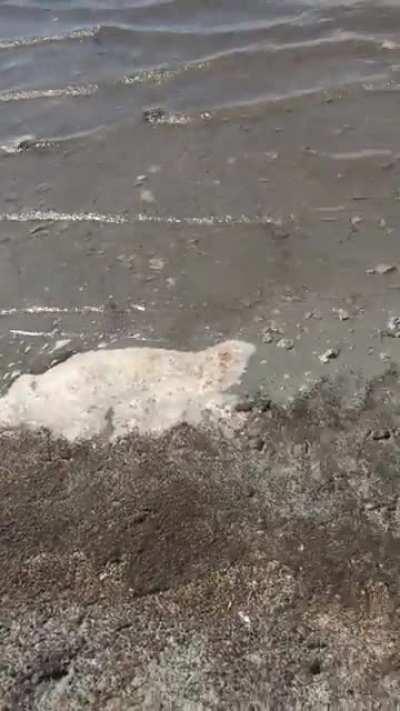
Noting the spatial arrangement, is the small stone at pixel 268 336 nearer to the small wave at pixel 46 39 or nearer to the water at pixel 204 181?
the water at pixel 204 181

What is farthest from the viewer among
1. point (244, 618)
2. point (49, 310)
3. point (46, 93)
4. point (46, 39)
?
point (46, 39)

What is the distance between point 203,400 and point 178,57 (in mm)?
3994

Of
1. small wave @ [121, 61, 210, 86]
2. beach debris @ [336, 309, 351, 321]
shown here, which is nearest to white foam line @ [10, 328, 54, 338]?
beach debris @ [336, 309, 351, 321]

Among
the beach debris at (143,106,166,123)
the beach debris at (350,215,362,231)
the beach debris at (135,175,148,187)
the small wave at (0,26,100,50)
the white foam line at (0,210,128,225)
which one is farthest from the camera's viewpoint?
the small wave at (0,26,100,50)

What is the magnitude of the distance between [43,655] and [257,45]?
5280 millimetres

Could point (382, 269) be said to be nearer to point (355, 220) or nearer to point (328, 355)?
point (355, 220)

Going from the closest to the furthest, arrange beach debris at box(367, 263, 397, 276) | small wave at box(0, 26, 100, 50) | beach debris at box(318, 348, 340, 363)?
beach debris at box(318, 348, 340, 363), beach debris at box(367, 263, 397, 276), small wave at box(0, 26, 100, 50)

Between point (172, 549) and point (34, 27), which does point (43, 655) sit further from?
point (34, 27)

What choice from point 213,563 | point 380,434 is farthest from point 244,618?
point 380,434

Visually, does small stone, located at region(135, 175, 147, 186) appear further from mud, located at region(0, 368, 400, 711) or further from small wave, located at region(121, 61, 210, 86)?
mud, located at region(0, 368, 400, 711)

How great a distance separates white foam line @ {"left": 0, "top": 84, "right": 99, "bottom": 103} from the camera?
646cm

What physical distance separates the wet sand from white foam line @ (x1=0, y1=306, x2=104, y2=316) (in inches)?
0.4

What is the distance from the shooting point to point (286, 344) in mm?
3938

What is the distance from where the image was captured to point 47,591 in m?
3.08
